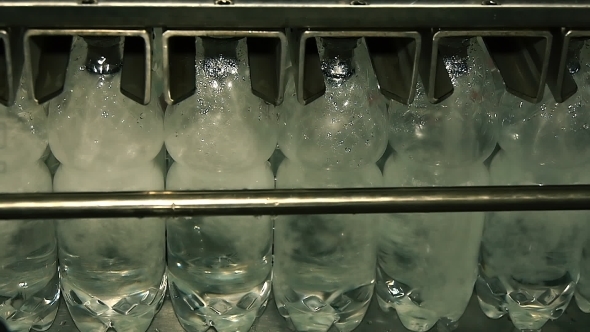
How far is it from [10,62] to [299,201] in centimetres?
31

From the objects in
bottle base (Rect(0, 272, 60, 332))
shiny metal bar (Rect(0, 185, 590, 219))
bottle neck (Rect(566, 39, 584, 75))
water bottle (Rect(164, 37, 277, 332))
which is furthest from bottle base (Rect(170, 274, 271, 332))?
bottle neck (Rect(566, 39, 584, 75))

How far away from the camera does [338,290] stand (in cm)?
89

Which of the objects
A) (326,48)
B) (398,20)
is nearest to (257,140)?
(326,48)

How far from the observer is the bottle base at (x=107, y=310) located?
2.83 feet

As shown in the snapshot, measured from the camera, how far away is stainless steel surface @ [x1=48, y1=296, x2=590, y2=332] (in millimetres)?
897

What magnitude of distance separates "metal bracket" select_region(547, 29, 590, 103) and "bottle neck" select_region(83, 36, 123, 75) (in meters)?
0.47

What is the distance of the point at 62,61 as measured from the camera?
25.6 inches

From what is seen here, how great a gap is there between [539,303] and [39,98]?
0.73 metres

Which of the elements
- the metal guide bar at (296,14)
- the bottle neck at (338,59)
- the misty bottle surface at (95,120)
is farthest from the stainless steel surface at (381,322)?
the metal guide bar at (296,14)

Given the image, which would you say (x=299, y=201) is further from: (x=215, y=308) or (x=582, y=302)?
(x=582, y=302)

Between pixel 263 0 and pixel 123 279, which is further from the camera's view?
pixel 123 279

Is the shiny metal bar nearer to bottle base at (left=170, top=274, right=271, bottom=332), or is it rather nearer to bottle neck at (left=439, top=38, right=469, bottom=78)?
bottle neck at (left=439, top=38, right=469, bottom=78)

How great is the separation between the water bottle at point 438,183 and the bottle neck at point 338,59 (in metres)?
0.10

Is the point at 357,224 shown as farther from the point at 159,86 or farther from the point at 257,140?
the point at 159,86
